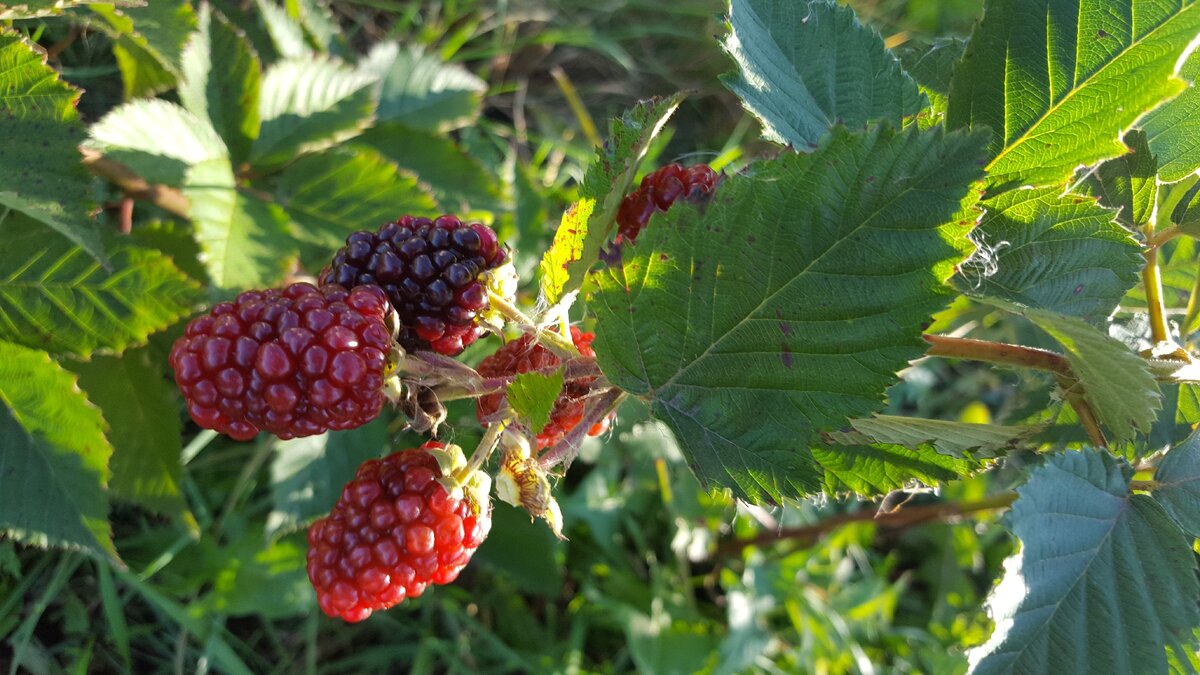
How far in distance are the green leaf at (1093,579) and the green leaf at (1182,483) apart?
0.02 metres

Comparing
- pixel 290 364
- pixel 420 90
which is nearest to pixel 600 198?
pixel 290 364

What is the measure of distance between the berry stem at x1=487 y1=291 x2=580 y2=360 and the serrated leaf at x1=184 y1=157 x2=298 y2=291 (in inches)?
24.2

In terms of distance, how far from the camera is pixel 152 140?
1405 mm

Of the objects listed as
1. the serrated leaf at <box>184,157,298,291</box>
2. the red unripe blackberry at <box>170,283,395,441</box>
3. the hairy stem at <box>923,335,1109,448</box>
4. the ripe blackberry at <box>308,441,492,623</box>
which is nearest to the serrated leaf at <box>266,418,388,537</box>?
the serrated leaf at <box>184,157,298,291</box>

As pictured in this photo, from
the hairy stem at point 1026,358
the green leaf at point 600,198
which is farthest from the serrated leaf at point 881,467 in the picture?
the green leaf at point 600,198

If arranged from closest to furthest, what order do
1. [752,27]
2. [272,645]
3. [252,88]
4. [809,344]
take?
[809,344] → [752,27] → [252,88] → [272,645]

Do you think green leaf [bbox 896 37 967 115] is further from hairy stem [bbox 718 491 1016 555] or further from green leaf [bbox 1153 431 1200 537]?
hairy stem [bbox 718 491 1016 555]

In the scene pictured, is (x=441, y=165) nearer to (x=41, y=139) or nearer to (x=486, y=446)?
(x=41, y=139)

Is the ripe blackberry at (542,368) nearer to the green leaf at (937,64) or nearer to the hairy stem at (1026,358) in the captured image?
the hairy stem at (1026,358)

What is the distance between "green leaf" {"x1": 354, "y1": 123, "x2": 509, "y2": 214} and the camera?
1.80 metres

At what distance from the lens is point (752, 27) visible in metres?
1.04

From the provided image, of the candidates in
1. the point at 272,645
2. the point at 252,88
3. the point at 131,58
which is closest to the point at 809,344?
the point at 252,88

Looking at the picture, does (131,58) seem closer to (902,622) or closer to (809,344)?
(809,344)

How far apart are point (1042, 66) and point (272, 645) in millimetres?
1839
